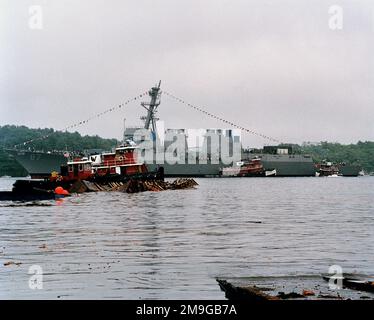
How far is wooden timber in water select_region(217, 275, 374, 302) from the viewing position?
1465 centimetres

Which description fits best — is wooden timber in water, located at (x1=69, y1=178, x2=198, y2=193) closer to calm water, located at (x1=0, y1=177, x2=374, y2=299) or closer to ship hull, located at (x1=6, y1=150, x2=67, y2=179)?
calm water, located at (x1=0, y1=177, x2=374, y2=299)

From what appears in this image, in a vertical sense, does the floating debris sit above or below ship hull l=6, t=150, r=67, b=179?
below

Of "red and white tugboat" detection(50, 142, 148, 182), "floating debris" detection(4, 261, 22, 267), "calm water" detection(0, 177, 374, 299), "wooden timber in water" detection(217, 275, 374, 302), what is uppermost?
"red and white tugboat" detection(50, 142, 148, 182)

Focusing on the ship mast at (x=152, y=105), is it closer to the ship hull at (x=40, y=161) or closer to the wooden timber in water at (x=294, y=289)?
the ship hull at (x=40, y=161)

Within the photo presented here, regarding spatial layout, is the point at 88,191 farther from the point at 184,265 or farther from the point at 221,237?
the point at 184,265

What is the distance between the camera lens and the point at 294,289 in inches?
634

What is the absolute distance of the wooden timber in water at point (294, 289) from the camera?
14.6 m

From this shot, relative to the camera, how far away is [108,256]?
2427cm

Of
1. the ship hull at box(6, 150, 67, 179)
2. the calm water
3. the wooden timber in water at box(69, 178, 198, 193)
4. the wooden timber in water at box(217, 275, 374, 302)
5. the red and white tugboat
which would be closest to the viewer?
the wooden timber in water at box(217, 275, 374, 302)

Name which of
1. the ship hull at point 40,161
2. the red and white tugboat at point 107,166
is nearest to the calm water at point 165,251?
the red and white tugboat at point 107,166

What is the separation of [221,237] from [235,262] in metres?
8.74

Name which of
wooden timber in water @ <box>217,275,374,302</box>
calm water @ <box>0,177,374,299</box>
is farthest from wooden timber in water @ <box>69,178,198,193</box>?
wooden timber in water @ <box>217,275,374,302</box>

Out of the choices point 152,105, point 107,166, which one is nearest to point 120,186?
point 107,166
